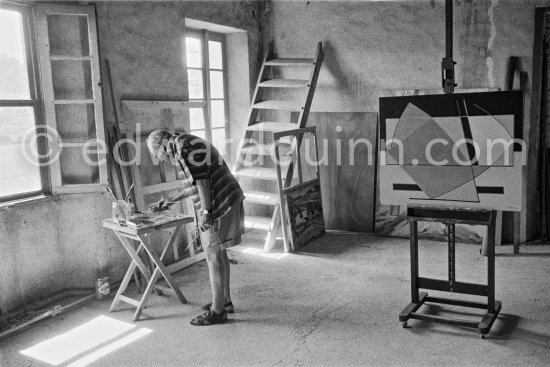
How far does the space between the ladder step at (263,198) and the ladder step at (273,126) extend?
78 centimetres

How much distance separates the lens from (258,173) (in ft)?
20.7

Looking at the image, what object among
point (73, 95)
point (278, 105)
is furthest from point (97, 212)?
point (278, 105)

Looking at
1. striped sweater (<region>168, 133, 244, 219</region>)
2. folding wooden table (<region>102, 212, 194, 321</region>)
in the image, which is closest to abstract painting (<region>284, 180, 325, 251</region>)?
folding wooden table (<region>102, 212, 194, 321</region>)

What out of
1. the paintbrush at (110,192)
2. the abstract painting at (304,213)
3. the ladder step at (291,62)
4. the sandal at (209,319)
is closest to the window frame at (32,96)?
the paintbrush at (110,192)

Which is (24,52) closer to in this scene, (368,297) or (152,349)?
(152,349)

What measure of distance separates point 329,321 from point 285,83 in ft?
10.9

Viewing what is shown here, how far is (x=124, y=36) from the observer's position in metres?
4.84

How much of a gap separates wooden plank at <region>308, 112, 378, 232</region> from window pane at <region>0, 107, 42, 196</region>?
11.4ft

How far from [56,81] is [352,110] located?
3491mm

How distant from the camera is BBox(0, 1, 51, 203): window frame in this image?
413 cm

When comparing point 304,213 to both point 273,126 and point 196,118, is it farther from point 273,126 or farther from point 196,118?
point 196,118

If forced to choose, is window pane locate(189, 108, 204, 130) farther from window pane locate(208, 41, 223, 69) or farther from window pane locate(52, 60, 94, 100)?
window pane locate(52, 60, 94, 100)

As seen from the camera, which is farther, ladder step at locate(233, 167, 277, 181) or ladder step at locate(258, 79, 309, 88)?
ladder step at locate(258, 79, 309, 88)

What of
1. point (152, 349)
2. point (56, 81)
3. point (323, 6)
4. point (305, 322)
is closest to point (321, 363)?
point (305, 322)
